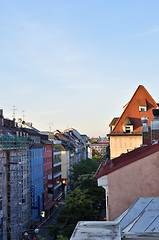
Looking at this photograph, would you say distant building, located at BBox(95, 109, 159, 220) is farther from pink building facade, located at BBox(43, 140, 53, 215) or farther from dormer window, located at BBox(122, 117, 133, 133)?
pink building facade, located at BBox(43, 140, 53, 215)

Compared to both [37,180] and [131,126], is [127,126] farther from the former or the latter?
[37,180]

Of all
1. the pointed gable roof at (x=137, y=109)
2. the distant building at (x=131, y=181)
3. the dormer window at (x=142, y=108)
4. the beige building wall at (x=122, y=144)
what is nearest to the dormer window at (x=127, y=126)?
the pointed gable roof at (x=137, y=109)

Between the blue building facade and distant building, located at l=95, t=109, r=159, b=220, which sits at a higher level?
distant building, located at l=95, t=109, r=159, b=220

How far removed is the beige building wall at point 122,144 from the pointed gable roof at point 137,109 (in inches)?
33.7

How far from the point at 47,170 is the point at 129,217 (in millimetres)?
58474

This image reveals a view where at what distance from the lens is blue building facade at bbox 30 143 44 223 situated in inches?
2007

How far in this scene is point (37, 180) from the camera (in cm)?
5559

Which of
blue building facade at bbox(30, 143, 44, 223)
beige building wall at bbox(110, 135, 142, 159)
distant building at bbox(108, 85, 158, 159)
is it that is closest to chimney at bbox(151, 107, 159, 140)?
distant building at bbox(108, 85, 158, 159)

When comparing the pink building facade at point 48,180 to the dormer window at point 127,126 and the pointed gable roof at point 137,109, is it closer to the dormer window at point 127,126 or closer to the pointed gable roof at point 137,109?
the pointed gable roof at point 137,109

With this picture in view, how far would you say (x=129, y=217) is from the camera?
8.20 m

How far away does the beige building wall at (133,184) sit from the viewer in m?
10.4

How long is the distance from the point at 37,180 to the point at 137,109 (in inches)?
857

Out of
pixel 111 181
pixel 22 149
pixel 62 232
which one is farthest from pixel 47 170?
pixel 111 181

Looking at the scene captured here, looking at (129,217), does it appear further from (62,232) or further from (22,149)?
(22,149)
